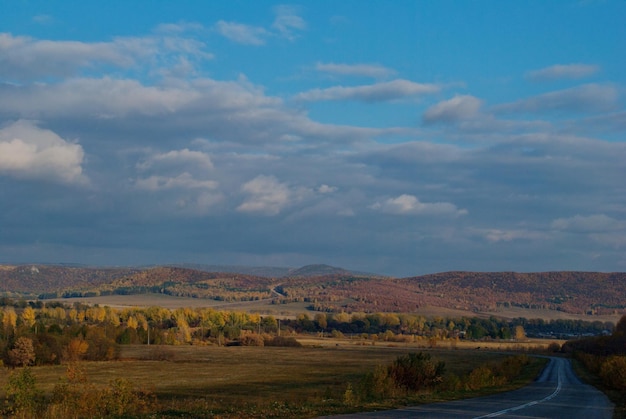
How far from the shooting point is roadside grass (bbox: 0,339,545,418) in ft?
79.5

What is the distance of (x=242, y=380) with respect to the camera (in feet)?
214

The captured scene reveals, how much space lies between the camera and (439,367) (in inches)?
1489

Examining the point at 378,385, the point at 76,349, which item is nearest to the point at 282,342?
the point at 76,349

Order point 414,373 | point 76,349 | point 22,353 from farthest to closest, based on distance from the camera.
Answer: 1. point 76,349
2. point 22,353
3. point 414,373

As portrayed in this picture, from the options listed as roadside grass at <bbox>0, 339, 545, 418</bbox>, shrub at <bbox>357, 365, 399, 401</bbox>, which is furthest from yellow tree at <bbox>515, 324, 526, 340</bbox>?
shrub at <bbox>357, 365, 399, 401</bbox>

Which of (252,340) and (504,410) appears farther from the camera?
(252,340)

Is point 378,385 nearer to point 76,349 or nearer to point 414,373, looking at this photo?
point 414,373

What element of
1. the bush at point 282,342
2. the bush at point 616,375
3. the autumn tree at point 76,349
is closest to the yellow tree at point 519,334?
the bush at point 282,342

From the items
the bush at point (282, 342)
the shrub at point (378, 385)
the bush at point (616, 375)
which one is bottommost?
the bush at point (282, 342)

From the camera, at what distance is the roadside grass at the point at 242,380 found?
24234mm

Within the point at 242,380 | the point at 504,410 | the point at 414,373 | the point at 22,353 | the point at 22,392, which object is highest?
the point at 22,392

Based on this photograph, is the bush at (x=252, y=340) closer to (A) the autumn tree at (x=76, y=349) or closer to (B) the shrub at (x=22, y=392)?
(A) the autumn tree at (x=76, y=349)

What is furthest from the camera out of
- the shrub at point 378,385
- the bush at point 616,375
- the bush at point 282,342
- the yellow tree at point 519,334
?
the yellow tree at point 519,334

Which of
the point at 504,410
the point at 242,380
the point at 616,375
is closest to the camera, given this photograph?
the point at 504,410
